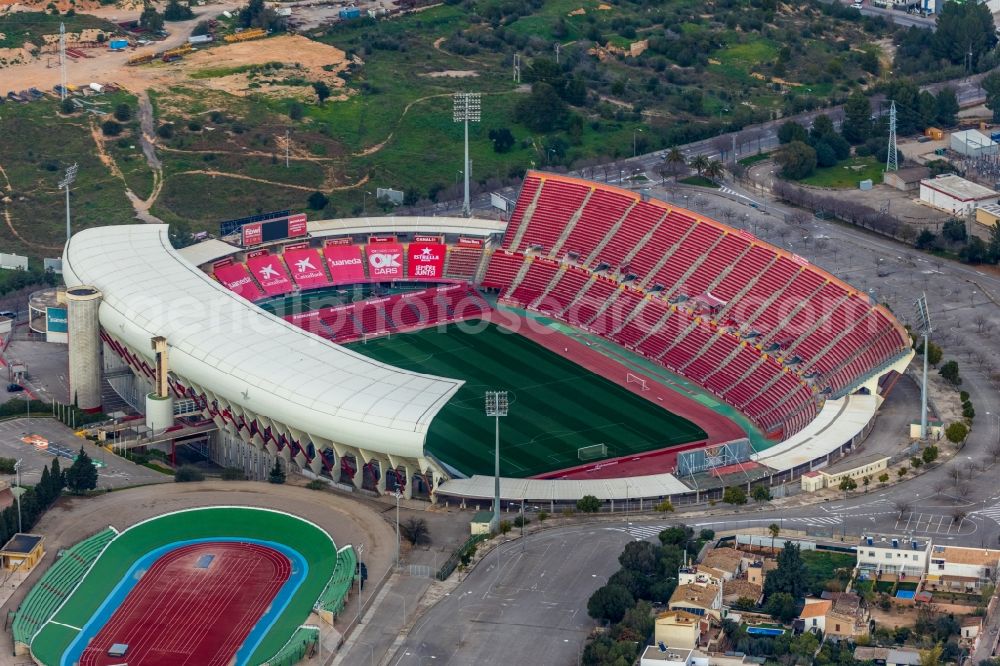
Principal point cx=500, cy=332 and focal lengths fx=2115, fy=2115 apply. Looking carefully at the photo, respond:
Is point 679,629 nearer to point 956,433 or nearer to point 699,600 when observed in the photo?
point 699,600

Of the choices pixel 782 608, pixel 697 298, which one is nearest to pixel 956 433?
pixel 697 298

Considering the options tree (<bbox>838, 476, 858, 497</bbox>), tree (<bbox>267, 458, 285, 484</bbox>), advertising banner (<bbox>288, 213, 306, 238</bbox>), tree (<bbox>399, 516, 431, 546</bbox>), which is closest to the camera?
tree (<bbox>399, 516, 431, 546</bbox>)

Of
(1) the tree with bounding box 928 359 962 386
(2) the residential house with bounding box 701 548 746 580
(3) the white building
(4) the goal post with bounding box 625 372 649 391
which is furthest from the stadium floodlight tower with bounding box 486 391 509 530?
(1) the tree with bounding box 928 359 962 386

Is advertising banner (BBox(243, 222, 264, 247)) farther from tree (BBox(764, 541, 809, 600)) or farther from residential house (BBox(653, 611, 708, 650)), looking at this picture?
residential house (BBox(653, 611, 708, 650))

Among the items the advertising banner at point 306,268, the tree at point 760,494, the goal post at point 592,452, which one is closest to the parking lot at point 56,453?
the goal post at point 592,452

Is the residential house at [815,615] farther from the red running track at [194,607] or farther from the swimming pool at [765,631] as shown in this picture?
the red running track at [194,607]

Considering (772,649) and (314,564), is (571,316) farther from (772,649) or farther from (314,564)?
(772,649)

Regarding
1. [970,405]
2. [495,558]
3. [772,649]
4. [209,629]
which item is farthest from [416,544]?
[970,405]
